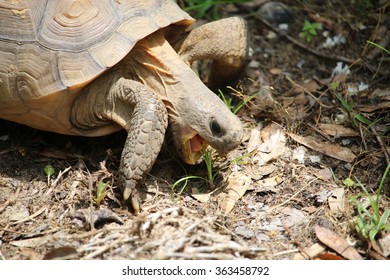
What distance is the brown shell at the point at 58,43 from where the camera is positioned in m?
3.82

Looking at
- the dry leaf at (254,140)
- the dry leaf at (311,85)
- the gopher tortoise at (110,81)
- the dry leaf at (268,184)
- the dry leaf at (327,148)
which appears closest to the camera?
the gopher tortoise at (110,81)

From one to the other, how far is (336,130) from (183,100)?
1.38 metres

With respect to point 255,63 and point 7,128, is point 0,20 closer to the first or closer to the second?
point 7,128

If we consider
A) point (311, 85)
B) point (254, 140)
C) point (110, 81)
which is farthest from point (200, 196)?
A: point (311, 85)

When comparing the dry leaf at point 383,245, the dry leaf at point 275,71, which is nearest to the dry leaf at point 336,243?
the dry leaf at point 383,245

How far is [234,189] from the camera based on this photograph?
403 cm

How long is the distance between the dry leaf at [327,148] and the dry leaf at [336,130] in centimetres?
13

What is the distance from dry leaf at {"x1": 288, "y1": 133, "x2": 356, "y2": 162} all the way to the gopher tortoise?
2.68ft

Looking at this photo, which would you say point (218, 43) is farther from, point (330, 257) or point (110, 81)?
point (330, 257)

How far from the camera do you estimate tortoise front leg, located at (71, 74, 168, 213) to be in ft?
12.2

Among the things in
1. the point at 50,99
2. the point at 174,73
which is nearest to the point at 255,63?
the point at 174,73

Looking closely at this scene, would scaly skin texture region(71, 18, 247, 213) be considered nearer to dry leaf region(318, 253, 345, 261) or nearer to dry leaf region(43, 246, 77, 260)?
dry leaf region(43, 246, 77, 260)

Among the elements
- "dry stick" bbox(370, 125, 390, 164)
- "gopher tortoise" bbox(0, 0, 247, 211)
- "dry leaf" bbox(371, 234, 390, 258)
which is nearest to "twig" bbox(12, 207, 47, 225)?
"gopher tortoise" bbox(0, 0, 247, 211)

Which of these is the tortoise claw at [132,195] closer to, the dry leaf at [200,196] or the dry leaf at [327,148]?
the dry leaf at [200,196]
